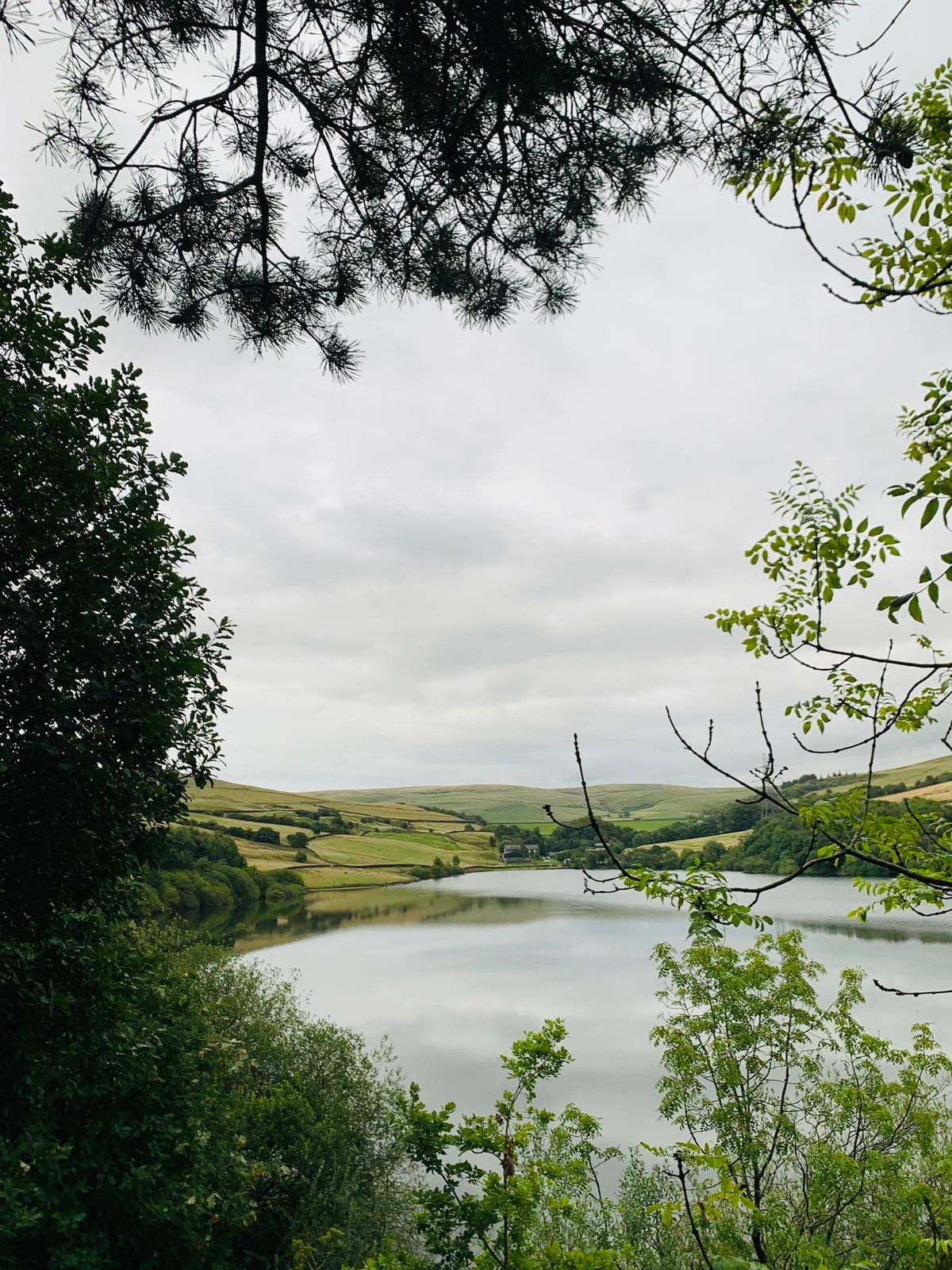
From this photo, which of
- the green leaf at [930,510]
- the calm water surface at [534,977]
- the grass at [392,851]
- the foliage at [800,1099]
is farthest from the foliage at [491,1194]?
the grass at [392,851]

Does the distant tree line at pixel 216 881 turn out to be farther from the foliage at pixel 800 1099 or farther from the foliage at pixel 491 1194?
the foliage at pixel 491 1194

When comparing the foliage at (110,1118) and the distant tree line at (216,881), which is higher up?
the foliage at (110,1118)

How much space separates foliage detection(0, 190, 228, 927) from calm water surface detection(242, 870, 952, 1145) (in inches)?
444

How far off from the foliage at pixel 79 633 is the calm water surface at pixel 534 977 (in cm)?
1127

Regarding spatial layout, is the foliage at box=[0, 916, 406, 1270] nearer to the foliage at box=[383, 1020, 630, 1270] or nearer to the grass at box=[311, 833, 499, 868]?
the foliage at box=[383, 1020, 630, 1270]

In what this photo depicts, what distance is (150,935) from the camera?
473 inches

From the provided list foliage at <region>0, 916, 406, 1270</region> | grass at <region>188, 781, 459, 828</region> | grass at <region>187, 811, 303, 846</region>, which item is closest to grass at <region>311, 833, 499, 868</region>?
grass at <region>187, 811, 303, 846</region>

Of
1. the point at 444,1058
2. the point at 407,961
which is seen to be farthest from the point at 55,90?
the point at 407,961

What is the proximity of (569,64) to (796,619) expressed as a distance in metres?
2.55

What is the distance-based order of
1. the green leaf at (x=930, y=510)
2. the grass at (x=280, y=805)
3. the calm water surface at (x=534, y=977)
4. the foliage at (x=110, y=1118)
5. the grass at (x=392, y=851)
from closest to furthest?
1. the green leaf at (x=930, y=510)
2. the foliage at (x=110, y=1118)
3. the calm water surface at (x=534, y=977)
4. the grass at (x=392, y=851)
5. the grass at (x=280, y=805)

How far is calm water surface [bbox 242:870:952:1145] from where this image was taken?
18.2 meters

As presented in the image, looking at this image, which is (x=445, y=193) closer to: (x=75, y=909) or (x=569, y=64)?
(x=569, y=64)

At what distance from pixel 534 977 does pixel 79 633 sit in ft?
92.0

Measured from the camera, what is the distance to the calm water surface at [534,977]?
18.2 m
